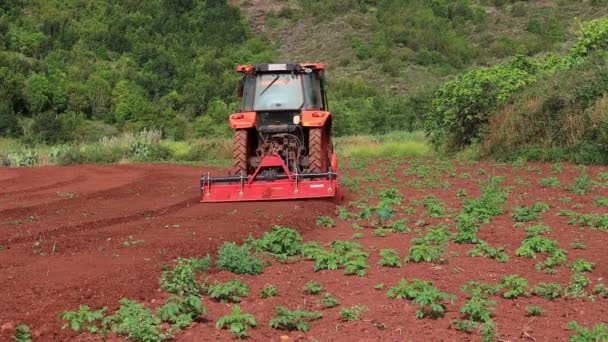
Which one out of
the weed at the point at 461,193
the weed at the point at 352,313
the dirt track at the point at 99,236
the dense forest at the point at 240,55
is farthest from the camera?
the dense forest at the point at 240,55

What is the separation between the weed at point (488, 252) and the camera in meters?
7.26

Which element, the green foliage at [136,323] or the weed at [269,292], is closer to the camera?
the green foliage at [136,323]

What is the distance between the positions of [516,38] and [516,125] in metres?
50.4

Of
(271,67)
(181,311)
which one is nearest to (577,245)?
(181,311)

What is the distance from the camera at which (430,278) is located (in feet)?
21.4

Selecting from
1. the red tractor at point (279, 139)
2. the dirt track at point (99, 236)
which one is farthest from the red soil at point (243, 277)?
the red tractor at point (279, 139)

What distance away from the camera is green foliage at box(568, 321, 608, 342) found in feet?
15.0

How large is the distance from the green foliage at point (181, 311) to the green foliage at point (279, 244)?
94.8 inches

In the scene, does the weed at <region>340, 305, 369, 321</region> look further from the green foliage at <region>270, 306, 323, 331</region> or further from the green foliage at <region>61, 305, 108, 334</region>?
the green foliage at <region>61, 305, 108, 334</region>

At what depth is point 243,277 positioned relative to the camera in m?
6.78

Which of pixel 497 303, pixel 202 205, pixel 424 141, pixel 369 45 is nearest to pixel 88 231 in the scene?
pixel 202 205

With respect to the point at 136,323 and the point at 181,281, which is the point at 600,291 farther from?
the point at 136,323

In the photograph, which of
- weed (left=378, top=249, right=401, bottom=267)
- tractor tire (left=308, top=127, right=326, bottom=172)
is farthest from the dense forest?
weed (left=378, top=249, right=401, bottom=267)

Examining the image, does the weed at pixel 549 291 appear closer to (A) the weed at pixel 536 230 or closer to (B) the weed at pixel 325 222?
(A) the weed at pixel 536 230
